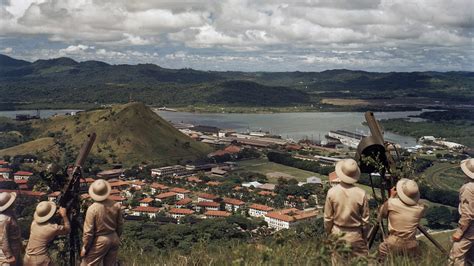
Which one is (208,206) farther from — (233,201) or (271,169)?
(271,169)

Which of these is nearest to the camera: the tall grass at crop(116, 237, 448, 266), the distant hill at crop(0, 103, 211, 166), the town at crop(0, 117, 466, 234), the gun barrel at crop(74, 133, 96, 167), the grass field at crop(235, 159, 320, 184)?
the tall grass at crop(116, 237, 448, 266)

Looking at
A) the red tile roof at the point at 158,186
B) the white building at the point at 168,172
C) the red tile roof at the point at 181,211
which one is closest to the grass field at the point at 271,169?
the white building at the point at 168,172

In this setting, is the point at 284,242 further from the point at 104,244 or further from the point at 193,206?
the point at 193,206

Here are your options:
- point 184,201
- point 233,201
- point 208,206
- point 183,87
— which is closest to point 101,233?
point 208,206

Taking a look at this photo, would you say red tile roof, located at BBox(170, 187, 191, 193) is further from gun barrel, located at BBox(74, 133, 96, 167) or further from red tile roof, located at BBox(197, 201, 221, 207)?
gun barrel, located at BBox(74, 133, 96, 167)

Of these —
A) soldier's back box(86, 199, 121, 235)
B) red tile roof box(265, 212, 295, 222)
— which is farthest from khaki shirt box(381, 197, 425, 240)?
red tile roof box(265, 212, 295, 222)

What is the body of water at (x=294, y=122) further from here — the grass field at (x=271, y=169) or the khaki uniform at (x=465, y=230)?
the khaki uniform at (x=465, y=230)

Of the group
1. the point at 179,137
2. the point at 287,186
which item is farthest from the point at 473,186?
the point at 179,137
